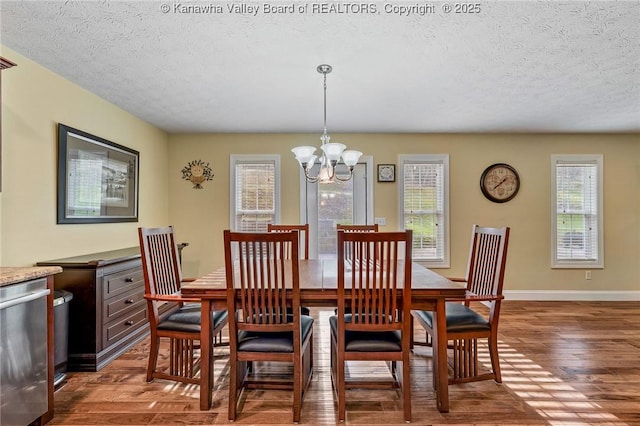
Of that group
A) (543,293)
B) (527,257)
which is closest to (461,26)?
(527,257)

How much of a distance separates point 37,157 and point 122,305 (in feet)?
4.47

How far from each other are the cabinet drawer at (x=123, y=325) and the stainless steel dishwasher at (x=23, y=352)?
88 centimetres

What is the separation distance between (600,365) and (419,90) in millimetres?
2754

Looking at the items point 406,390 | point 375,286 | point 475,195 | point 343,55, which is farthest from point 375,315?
point 475,195

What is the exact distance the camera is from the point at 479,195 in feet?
16.9

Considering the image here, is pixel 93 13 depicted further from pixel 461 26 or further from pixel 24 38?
pixel 461 26

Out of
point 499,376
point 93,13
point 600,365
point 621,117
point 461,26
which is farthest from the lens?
point 621,117

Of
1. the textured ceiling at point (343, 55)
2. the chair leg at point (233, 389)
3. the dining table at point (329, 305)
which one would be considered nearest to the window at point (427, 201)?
the textured ceiling at point (343, 55)

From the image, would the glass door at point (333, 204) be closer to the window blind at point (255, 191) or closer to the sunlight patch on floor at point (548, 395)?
the window blind at point (255, 191)

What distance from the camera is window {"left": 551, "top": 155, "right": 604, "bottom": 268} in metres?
5.12

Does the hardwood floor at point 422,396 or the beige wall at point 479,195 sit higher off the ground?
the beige wall at point 479,195

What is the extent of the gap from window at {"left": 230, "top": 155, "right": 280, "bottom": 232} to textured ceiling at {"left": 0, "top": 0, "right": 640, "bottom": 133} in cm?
101

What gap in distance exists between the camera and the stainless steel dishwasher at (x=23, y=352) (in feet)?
5.90

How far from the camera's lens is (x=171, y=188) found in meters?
5.11
